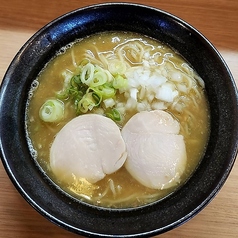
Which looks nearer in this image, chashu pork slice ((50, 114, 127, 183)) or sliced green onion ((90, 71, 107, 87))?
chashu pork slice ((50, 114, 127, 183))

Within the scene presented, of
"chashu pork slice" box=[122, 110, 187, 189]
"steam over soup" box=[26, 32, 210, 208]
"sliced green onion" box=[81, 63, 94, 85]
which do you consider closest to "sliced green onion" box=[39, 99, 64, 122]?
"steam over soup" box=[26, 32, 210, 208]

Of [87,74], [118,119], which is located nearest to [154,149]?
[118,119]

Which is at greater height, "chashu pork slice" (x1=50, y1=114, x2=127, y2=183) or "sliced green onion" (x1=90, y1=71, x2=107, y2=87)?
"sliced green onion" (x1=90, y1=71, x2=107, y2=87)

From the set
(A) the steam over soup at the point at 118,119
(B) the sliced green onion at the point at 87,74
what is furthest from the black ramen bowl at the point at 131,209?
(B) the sliced green onion at the point at 87,74

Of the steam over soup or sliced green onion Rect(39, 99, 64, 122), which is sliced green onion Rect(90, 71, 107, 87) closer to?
the steam over soup

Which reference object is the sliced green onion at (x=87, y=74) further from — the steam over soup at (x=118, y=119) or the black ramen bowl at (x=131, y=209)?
the black ramen bowl at (x=131, y=209)

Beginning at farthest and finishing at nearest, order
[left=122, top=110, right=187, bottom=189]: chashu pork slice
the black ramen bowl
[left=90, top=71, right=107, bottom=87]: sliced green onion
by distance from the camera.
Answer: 1. [left=90, top=71, right=107, bottom=87]: sliced green onion
2. [left=122, top=110, right=187, bottom=189]: chashu pork slice
3. the black ramen bowl

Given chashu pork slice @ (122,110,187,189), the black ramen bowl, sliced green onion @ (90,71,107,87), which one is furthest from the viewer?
sliced green onion @ (90,71,107,87)

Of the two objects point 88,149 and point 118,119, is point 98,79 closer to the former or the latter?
point 118,119
